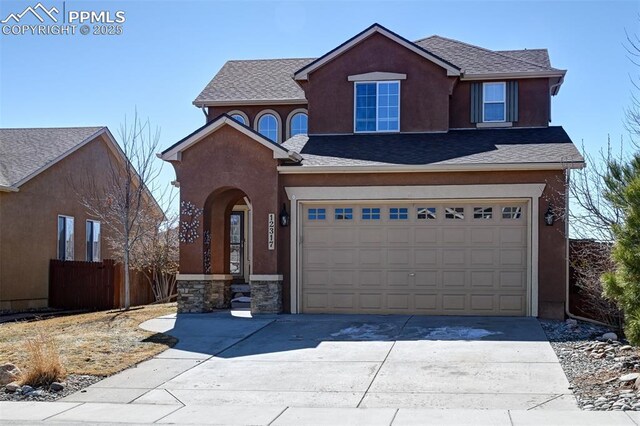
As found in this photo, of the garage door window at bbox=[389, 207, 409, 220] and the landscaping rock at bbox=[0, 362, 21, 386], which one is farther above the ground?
the garage door window at bbox=[389, 207, 409, 220]

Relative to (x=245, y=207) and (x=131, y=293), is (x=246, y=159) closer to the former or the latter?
(x=245, y=207)

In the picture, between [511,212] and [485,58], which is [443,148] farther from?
[485,58]

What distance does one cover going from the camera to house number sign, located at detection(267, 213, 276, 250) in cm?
1883

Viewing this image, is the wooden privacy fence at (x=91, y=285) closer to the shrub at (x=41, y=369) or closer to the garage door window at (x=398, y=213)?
the garage door window at (x=398, y=213)

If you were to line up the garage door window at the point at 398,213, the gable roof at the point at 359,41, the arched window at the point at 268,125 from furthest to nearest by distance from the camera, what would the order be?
1. the arched window at the point at 268,125
2. the gable roof at the point at 359,41
3. the garage door window at the point at 398,213

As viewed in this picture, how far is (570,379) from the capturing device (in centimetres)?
1188

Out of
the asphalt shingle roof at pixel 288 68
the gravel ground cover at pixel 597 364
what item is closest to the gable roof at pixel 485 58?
the asphalt shingle roof at pixel 288 68

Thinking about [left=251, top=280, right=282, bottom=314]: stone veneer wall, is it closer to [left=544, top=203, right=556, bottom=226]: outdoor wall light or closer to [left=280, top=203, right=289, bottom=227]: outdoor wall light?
[left=280, top=203, right=289, bottom=227]: outdoor wall light

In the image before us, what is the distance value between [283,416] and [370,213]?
30.4ft

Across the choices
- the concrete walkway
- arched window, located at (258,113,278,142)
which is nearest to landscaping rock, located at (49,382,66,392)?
the concrete walkway

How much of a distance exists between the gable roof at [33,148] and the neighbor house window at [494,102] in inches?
572

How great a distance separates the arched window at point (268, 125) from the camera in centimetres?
2470

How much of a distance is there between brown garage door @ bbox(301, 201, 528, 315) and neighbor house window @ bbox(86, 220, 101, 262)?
13183mm

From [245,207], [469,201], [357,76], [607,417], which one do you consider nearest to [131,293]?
[245,207]
